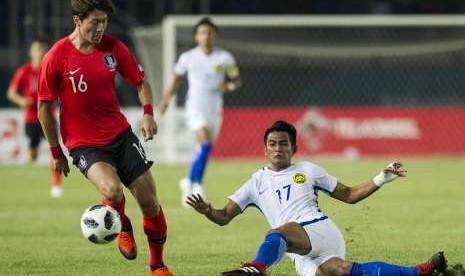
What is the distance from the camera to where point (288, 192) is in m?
7.95

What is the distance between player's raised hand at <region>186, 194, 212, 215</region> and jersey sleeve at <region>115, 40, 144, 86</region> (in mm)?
1644

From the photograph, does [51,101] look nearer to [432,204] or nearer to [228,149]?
[432,204]

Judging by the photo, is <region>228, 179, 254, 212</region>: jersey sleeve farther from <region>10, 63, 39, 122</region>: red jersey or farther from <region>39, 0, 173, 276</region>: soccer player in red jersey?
<region>10, 63, 39, 122</region>: red jersey

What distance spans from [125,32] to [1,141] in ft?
16.7

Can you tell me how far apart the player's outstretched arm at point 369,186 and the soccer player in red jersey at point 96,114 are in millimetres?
1546

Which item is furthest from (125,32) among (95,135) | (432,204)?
(95,135)

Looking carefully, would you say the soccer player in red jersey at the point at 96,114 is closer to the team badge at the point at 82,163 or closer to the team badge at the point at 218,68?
the team badge at the point at 82,163

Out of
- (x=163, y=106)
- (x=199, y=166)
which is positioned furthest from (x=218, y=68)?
(x=163, y=106)

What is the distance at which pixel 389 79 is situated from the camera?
2727 centimetres

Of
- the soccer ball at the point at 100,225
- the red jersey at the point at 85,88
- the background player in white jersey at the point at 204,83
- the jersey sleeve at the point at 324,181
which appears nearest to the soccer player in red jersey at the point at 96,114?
the red jersey at the point at 85,88

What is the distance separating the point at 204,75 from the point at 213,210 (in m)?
8.23

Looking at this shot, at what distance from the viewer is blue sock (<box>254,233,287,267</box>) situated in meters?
7.30

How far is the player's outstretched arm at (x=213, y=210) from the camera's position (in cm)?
754

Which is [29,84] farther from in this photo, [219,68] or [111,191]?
[111,191]
